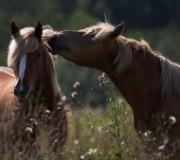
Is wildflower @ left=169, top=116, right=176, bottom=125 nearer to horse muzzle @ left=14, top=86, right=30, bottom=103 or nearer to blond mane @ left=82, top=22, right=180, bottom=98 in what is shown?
blond mane @ left=82, top=22, right=180, bottom=98

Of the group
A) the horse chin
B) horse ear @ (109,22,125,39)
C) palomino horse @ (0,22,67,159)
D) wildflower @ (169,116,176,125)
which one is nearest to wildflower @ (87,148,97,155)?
palomino horse @ (0,22,67,159)

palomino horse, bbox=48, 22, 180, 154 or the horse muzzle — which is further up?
palomino horse, bbox=48, 22, 180, 154

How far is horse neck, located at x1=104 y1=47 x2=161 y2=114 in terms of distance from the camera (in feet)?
35.8

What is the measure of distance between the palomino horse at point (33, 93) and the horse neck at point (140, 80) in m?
0.62

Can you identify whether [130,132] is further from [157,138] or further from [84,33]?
[84,33]

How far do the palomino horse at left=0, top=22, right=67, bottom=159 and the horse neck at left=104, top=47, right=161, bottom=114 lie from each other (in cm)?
62

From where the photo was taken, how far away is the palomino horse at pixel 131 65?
1083cm

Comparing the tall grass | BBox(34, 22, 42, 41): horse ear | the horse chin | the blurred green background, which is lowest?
the tall grass

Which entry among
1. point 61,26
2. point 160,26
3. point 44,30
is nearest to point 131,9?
point 160,26

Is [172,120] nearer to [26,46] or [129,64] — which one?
[129,64]

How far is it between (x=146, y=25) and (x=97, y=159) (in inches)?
1766

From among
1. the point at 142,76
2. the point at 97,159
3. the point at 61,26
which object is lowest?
the point at 97,159

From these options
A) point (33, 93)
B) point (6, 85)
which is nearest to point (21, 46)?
point (33, 93)

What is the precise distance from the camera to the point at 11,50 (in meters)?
10.9
